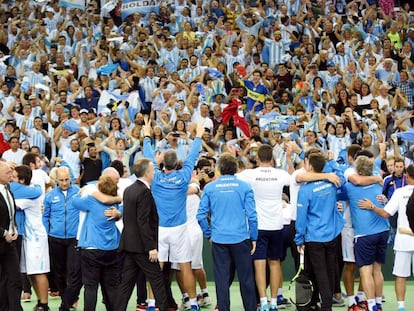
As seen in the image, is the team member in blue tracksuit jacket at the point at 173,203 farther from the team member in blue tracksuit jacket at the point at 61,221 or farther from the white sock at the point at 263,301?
the team member in blue tracksuit jacket at the point at 61,221

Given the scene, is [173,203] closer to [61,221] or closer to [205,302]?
[61,221]

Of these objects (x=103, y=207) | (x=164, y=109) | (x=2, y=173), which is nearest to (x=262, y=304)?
(x=103, y=207)

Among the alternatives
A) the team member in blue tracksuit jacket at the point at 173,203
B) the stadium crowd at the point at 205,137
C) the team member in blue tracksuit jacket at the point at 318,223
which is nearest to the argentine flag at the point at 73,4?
the stadium crowd at the point at 205,137

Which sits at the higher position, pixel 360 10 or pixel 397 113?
pixel 360 10

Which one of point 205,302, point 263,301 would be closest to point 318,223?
point 263,301

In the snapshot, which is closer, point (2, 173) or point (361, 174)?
point (2, 173)

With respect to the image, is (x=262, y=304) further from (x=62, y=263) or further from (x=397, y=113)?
(x=397, y=113)

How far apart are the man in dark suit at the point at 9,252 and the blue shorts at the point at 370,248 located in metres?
4.12

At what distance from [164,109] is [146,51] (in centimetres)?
300

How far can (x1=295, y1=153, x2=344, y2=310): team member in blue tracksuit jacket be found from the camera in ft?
38.2

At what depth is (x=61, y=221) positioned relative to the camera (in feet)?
41.7

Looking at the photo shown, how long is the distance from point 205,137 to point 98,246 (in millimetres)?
7437

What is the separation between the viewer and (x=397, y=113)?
2023 centimetres

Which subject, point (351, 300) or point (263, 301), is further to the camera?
point (351, 300)
